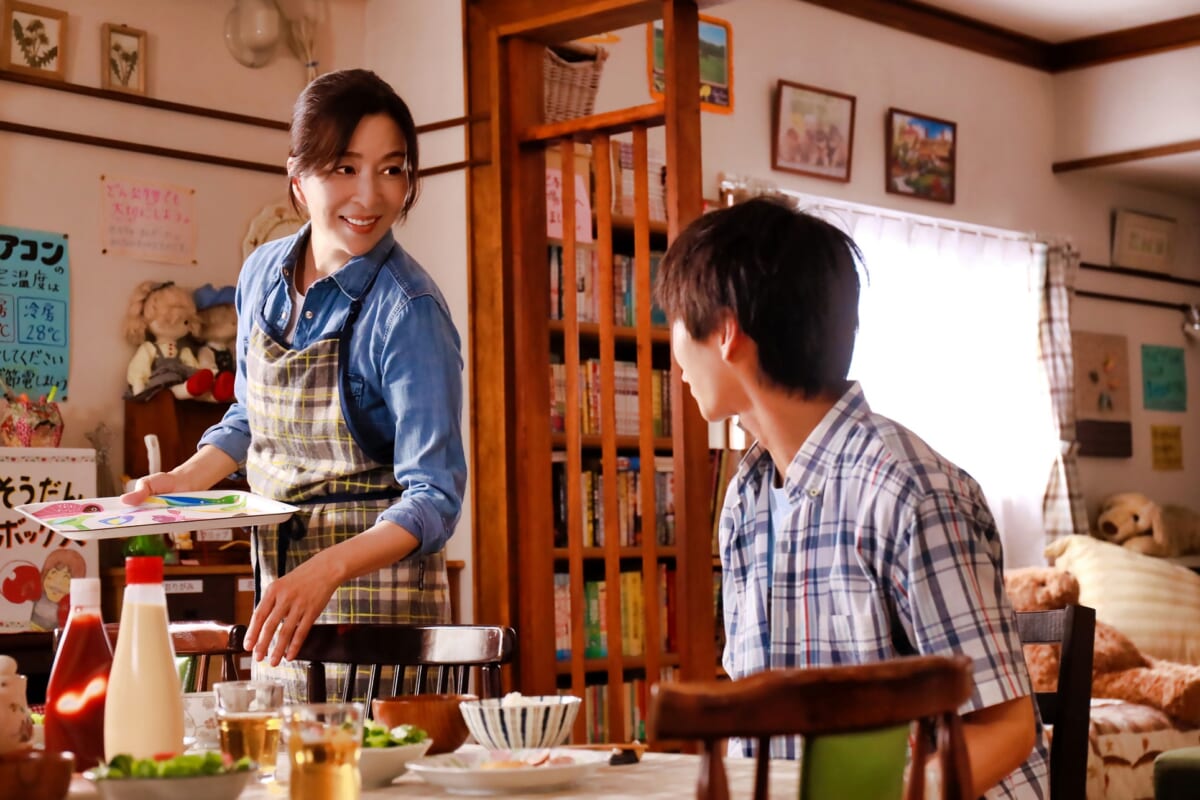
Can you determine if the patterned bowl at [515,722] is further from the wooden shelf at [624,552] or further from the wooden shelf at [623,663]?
the wooden shelf at [623,663]

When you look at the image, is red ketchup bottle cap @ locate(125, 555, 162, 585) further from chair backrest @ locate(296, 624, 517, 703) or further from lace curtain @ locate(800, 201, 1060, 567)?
lace curtain @ locate(800, 201, 1060, 567)

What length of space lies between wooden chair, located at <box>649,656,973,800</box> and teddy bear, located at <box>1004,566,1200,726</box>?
3.85 meters

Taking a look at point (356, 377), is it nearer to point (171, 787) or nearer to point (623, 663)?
point (171, 787)

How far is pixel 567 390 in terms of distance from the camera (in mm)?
3953

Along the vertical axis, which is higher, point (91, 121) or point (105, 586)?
point (91, 121)

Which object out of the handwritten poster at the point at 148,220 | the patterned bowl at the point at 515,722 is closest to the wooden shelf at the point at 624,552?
the handwritten poster at the point at 148,220

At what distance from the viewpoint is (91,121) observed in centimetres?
439

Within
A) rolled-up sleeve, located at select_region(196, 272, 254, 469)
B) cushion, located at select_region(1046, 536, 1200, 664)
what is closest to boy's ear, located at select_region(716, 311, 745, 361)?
rolled-up sleeve, located at select_region(196, 272, 254, 469)

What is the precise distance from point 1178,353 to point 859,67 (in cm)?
297

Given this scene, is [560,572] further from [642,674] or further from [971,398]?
[971,398]

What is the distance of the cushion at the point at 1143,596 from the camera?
5.82 meters

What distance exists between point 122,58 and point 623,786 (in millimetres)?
3784

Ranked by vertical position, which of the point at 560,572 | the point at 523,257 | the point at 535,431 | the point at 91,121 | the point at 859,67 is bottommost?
the point at 560,572

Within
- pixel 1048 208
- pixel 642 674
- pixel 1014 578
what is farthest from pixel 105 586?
pixel 1048 208
